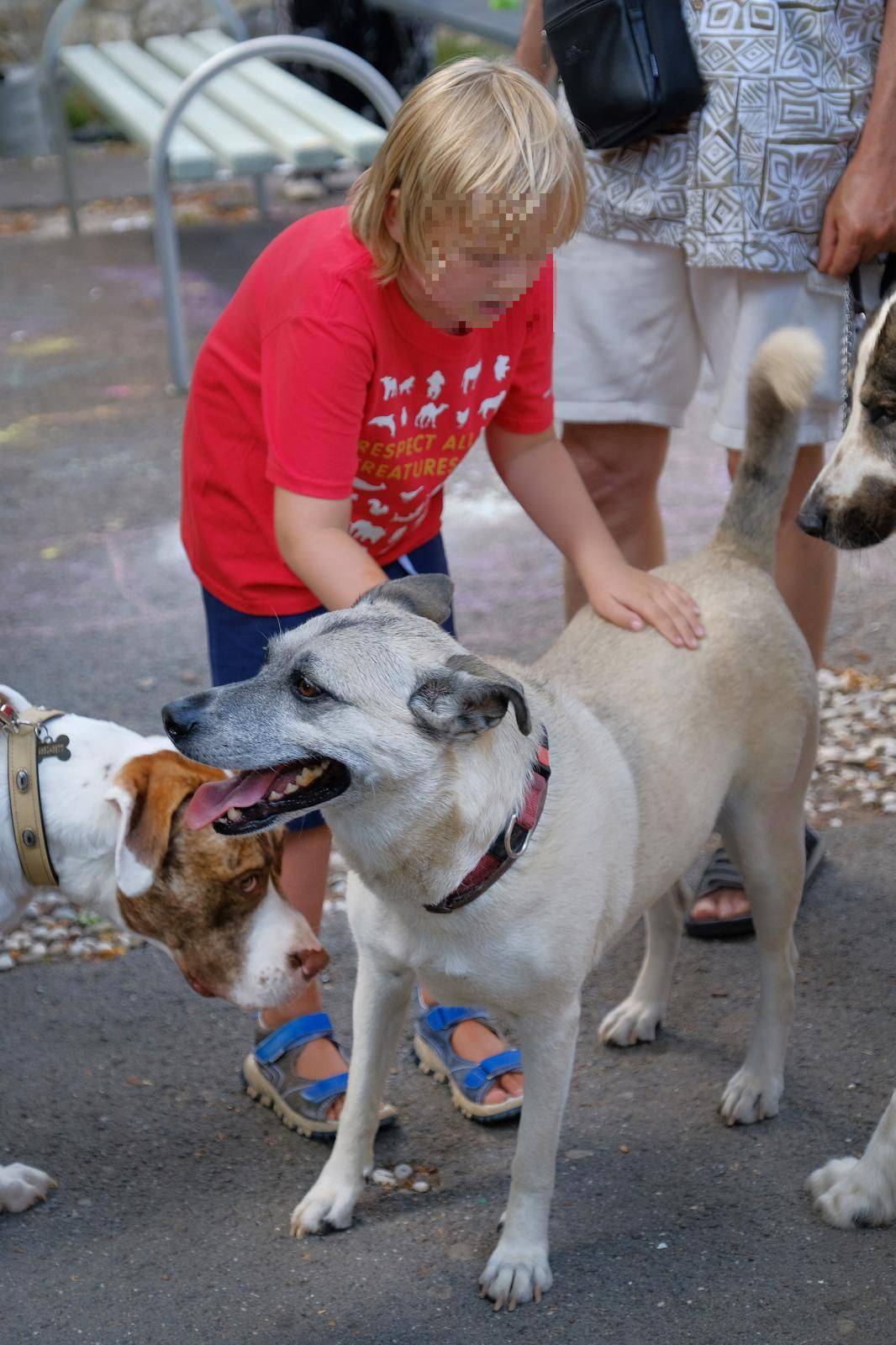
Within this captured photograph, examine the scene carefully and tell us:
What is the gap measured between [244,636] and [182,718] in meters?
0.80

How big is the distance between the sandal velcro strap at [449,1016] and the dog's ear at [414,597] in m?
1.09

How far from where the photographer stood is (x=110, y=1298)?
2.55m

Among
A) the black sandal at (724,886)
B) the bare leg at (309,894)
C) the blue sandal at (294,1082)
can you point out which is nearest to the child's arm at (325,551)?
the bare leg at (309,894)

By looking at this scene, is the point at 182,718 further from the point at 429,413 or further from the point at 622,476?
the point at 622,476

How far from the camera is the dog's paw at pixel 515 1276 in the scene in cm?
252

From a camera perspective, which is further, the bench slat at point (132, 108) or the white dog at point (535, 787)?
the bench slat at point (132, 108)

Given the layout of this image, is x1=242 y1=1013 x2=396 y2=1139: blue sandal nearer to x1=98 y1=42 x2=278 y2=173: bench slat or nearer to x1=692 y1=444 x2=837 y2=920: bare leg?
x1=692 y1=444 x2=837 y2=920: bare leg

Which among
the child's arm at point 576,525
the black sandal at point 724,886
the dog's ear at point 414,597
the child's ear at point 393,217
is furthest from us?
the black sandal at point 724,886

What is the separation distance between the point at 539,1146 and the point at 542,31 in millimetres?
2358

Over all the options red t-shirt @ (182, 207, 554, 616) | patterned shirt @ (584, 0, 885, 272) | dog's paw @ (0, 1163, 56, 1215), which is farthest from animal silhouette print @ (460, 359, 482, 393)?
dog's paw @ (0, 1163, 56, 1215)

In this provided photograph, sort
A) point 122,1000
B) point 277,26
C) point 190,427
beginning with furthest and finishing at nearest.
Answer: point 277,26 → point 122,1000 → point 190,427

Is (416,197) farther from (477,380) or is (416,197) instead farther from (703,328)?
(703,328)

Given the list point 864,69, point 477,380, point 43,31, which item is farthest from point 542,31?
point 43,31

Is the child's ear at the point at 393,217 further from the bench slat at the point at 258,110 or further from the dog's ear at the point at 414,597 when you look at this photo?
the bench slat at the point at 258,110
